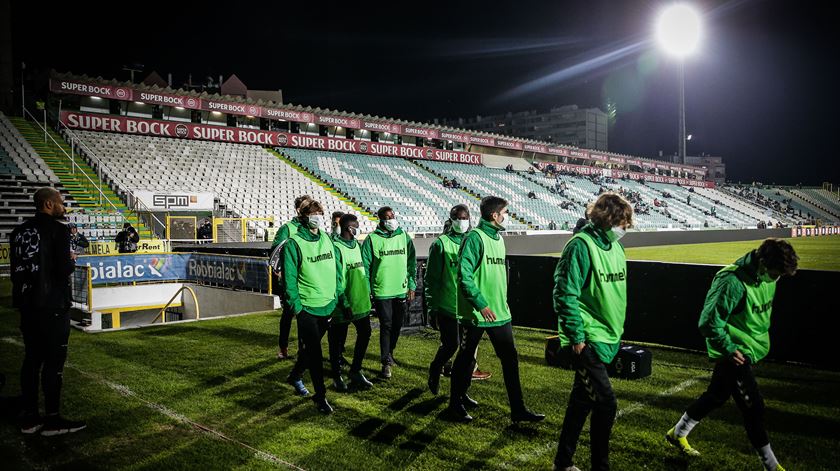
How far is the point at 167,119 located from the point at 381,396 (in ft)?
100

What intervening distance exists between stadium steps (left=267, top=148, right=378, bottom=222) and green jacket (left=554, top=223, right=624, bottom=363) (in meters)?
25.0

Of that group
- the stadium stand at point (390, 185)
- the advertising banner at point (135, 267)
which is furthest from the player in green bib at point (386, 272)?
the stadium stand at point (390, 185)

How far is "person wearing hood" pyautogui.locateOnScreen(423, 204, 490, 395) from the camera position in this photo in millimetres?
5215

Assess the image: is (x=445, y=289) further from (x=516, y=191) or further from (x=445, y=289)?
(x=516, y=191)

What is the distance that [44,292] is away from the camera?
4.31 meters

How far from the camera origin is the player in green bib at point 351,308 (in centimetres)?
575

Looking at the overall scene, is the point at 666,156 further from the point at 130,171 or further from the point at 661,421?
the point at 661,421

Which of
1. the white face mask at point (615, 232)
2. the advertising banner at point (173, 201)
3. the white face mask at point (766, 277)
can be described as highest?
the advertising banner at point (173, 201)

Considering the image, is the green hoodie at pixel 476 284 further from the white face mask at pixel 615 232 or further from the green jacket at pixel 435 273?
the white face mask at pixel 615 232

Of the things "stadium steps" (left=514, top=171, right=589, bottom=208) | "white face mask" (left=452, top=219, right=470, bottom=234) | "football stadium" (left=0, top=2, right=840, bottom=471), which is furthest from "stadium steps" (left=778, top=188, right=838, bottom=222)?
"white face mask" (left=452, top=219, right=470, bottom=234)

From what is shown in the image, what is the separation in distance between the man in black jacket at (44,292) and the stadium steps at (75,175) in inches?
662

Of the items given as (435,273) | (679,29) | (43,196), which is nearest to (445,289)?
(435,273)

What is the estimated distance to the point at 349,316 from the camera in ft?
18.7

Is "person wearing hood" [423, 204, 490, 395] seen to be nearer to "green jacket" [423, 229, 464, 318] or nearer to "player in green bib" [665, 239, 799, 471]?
"green jacket" [423, 229, 464, 318]
